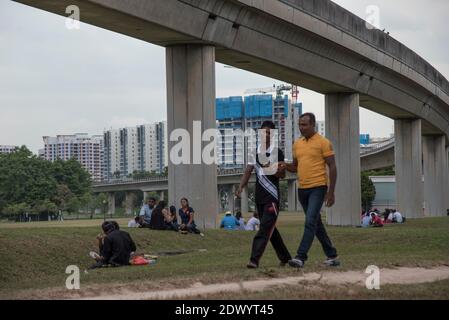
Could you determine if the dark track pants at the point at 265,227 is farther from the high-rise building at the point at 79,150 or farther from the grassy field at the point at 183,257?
the high-rise building at the point at 79,150

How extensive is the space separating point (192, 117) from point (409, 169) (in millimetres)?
30908

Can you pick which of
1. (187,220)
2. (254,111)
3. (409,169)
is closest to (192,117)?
(187,220)

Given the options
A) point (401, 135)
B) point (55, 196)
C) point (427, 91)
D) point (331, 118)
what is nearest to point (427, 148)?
point (401, 135)

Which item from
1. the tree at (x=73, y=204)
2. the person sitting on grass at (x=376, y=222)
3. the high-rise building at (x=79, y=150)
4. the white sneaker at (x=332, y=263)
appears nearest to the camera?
the white sneaker at (x=332, y=263)

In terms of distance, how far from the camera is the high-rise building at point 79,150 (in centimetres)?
15212

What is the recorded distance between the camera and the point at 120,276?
14789mm

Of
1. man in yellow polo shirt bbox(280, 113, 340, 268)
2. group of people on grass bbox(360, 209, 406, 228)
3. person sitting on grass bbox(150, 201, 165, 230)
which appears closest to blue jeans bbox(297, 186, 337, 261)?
man in yellow polo shirt bbox(280, 113, 340, 268)

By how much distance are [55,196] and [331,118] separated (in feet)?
213

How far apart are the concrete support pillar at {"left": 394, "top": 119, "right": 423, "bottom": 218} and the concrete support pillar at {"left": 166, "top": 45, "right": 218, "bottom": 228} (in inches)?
1184

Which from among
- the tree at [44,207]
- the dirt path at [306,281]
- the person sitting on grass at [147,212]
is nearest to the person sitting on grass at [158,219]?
the person sitting on grass at [147,212]

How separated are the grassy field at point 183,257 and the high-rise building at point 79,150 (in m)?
104
